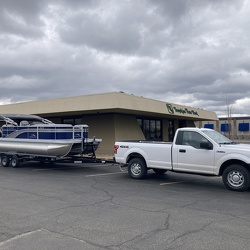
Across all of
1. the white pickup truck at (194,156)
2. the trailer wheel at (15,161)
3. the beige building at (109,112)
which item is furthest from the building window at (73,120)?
the white pickup truck at (194,156)

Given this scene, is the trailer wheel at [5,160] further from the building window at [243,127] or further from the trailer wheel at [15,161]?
the building window at [243,127]

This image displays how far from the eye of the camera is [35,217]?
6570 millimetres

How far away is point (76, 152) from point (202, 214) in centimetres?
867

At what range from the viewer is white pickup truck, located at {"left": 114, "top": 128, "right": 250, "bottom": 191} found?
970 centimetres

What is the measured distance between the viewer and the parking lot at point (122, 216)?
5.17 meters

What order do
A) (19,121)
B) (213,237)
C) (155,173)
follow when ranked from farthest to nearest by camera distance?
(19,121)
(155,173)
(213,237)

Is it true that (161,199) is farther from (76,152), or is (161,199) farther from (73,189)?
(76,152)

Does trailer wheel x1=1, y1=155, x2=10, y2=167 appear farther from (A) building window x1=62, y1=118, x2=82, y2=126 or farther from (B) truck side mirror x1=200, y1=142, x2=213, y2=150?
(B) truck side mirror x1=200, y1=142, x2=213, y2=150

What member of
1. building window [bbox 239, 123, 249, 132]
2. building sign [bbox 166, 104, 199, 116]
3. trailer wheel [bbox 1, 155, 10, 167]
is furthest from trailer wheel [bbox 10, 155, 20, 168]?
building window [bbox 239, 123, 249, 132]

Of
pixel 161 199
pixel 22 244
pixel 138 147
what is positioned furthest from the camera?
pixel 138 147

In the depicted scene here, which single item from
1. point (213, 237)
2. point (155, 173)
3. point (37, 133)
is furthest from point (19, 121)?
point (213, 237)

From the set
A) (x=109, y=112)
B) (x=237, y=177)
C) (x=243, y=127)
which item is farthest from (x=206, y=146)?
(x=243, y=127)

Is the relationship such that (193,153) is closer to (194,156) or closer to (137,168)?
(194,156)

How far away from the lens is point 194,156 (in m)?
10.6
